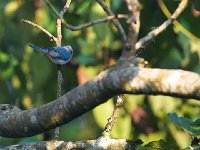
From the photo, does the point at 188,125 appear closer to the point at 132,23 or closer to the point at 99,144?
the point at 99,144

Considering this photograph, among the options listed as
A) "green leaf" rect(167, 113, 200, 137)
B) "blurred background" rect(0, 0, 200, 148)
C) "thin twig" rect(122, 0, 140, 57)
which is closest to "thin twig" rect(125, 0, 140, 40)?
"thin twig" rect(122, 0, 140, 57)

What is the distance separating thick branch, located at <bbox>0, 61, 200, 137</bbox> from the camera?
902 millimetres

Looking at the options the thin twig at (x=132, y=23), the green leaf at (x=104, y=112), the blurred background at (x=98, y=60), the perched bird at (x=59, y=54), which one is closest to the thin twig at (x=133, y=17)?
the thin twig at (x=132, y=23)

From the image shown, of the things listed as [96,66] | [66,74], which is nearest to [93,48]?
[96,66]

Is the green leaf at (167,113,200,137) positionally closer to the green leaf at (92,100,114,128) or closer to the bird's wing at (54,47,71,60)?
the bird's wing at (54,47,71,60)

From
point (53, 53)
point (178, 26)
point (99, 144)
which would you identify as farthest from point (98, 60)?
point (99, 144)

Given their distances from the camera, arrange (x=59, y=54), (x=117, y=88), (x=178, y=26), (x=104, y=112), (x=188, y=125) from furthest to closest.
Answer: (x=104, y=112) → (x=178, y=26) → (x=59, y=54) → (x=188, y=125) → (x=117, y=88)

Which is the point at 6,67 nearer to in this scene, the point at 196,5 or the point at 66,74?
the point at 66,74

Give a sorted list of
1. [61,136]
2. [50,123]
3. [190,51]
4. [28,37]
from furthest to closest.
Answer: [28,37] < [61,136] < [190,51] < [50,123]

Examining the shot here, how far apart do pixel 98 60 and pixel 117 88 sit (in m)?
2.22

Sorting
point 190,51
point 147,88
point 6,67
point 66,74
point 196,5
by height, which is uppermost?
point 6,67

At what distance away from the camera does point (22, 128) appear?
118 cm

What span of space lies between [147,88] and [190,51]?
6.92 ft

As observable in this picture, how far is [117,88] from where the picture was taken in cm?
94
